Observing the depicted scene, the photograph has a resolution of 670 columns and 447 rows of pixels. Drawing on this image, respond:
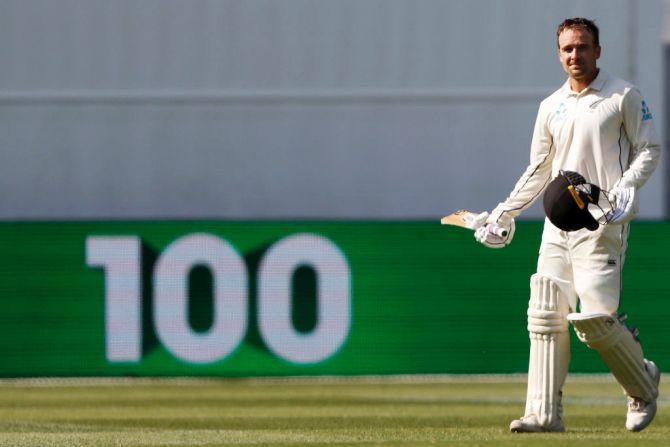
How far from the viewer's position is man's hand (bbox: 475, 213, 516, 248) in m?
7.45

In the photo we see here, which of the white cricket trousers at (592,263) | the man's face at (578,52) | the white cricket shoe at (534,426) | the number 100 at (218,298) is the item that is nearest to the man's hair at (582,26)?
the man's face at (578,52)

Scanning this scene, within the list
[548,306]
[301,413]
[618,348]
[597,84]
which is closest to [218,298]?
[301,413]

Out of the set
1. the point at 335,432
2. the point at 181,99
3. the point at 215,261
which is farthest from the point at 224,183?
the point at 335,432

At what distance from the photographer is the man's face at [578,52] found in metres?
7.12

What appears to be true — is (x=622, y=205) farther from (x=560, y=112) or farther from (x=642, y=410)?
(x=642, y=410)

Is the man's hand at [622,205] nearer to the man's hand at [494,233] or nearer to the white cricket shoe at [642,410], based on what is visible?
the man's hand at [494,233]

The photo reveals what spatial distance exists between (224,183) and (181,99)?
3.10 feet

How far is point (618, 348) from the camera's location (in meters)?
7.28

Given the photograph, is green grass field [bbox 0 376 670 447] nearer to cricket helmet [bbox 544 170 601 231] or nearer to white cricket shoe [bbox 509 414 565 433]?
white cricket shoe [bbox 509 414 565 433]

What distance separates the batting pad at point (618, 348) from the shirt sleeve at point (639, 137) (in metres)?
0.62

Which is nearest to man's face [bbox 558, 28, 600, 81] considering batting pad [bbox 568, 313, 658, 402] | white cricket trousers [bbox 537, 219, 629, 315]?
white cricket trousers [bbox 537, 219, 629, 315]

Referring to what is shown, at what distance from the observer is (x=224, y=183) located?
1647 centimetres

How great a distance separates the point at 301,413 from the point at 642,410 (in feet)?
8.62

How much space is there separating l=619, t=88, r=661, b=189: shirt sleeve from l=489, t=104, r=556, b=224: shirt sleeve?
1.20ft
